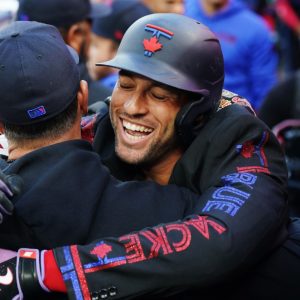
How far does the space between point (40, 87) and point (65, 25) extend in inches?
96.3

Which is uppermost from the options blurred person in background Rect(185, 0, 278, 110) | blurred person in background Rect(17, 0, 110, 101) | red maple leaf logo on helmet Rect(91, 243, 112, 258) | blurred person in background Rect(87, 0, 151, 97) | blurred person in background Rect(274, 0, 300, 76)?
red maple leaf logo on helmet Rect(91, 243, 112, 258)

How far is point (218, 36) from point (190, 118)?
141 inches

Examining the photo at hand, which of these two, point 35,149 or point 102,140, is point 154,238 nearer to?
point 35,149

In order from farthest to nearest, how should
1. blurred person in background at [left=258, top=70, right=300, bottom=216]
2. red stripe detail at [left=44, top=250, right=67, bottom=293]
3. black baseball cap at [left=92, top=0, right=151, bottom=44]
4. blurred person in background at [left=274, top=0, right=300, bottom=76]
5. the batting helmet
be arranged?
blurred person in background at [left=274, top=0, right=300, bottom=76], black baseball cap at [left=92, top=0, right=151, bottom=44], blurred person in background at [left=258, top=70, right=300, bottom=216], the batting helmet, red stripe detail at [left=44, top=250, right=67, bottom=293]

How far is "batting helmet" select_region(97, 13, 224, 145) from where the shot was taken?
10.6 feet

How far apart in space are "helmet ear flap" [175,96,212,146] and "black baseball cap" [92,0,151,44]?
2775 millimetres

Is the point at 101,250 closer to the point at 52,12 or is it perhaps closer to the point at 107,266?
the point at 107,266

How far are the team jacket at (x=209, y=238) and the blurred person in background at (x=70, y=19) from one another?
2070mm

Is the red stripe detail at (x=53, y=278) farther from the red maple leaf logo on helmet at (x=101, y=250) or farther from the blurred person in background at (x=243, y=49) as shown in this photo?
the blurred person in background at (x=243, y=49)

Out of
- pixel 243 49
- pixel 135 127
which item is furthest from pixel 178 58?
pixel 243 49

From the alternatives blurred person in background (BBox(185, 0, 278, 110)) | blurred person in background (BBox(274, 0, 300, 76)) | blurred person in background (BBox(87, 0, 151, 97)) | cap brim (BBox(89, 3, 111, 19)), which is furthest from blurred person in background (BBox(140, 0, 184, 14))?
blurred person in background (BBox(274, 0, 300, 76))

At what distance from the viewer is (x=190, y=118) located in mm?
3232

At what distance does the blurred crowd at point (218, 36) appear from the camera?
4953mm

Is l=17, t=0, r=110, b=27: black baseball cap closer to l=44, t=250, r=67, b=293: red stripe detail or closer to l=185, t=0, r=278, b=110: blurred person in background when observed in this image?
l=185, t=0, r=278, b=110: blurred person in background
